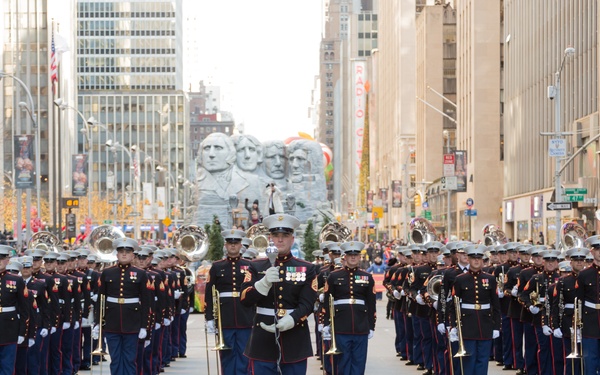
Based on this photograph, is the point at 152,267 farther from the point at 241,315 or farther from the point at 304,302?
the point at 304,302

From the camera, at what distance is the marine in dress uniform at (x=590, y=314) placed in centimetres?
1438

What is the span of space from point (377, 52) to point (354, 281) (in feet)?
459

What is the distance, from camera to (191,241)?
36.0 meters

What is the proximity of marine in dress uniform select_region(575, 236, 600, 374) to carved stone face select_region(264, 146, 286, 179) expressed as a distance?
5103cm

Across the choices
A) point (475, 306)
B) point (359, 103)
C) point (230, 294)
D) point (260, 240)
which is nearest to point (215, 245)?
point (260, 240)

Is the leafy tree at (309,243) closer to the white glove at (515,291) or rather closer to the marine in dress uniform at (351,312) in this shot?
the white glove at (515,291)

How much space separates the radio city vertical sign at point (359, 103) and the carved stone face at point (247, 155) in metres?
107

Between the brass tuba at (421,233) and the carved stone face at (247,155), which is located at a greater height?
the carved stone face at (247,155)

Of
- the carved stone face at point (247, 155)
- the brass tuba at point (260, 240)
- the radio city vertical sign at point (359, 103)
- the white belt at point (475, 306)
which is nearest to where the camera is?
the white belt at point (475, 306)

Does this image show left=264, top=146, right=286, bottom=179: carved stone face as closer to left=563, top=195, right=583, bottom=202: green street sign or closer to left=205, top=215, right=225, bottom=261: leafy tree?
left=205, top=215, right=225, bottom=261: leafy tree

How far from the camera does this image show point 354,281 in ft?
48.2

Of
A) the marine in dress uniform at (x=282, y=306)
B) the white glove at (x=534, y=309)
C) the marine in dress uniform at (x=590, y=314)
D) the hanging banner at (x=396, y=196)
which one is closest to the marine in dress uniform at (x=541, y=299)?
the white glove at (x=534, y=309)

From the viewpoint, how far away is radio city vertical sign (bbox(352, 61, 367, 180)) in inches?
6806

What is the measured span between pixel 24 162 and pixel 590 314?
102ft
